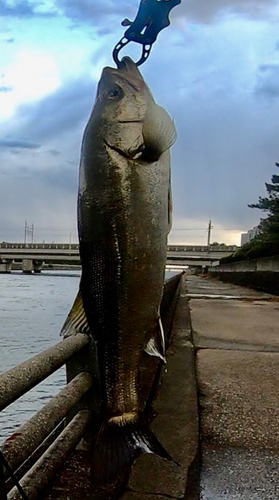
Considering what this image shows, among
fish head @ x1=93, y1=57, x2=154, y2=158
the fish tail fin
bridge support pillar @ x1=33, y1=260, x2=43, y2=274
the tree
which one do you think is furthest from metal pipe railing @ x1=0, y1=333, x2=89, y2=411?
bridge support pillar @ x1=33, y1=260, x2=43, y2=274

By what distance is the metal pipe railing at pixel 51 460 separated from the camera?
2432mm

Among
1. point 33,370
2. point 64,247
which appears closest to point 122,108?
point 33,370

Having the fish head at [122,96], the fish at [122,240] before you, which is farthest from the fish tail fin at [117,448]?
the fish head at [122,96]

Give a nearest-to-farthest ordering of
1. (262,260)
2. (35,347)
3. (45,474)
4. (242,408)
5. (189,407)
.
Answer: (45,474) → (189,407) → (242,408) → (35,347) → (262,260)

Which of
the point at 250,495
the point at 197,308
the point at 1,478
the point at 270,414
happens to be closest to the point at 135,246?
the point at 1,478

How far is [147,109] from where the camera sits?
85.9 inches

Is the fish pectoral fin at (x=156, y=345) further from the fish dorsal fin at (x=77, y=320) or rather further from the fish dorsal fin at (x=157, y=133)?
the fish dorsal fin at (x=157, y=133)

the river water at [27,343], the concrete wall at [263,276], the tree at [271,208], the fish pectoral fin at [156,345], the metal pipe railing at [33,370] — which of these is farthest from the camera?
the tree at [271,208]

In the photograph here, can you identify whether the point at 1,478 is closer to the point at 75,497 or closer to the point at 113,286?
the point at 113,286

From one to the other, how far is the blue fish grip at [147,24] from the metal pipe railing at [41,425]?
1.53m

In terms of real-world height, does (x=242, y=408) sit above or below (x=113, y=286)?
below

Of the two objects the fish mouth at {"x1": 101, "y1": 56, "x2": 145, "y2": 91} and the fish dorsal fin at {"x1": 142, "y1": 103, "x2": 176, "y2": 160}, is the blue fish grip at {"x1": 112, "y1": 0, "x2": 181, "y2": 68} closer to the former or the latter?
the fish mouth at {"x1": 101, "y1": 56, "x2": 145, "y2": 91}

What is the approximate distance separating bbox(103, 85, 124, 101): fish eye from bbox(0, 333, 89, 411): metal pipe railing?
1.09 metres

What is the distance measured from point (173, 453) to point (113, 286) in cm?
154
